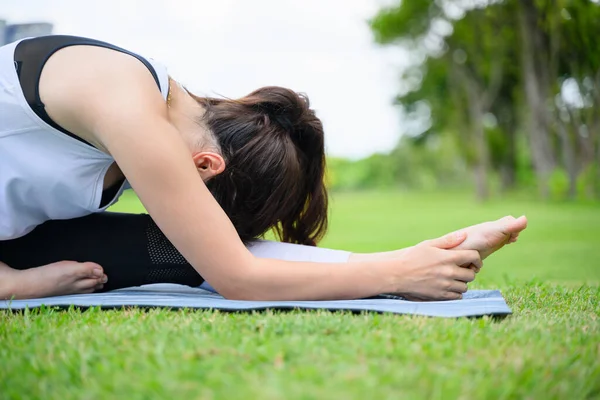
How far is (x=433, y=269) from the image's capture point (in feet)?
6.99

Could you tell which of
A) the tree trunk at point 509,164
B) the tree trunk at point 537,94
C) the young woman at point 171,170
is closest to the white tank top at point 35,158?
the young woman at point 171,170

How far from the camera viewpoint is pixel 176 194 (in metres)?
1.83

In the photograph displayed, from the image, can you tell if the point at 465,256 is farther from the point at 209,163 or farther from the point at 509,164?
the point at 509,164

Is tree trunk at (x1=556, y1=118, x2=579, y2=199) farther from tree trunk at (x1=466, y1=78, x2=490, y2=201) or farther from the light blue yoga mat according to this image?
the light blue yoga mat

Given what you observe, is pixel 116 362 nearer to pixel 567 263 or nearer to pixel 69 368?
pixel 69 368

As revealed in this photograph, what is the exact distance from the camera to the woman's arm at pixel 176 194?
1828 mm

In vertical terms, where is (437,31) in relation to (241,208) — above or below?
above

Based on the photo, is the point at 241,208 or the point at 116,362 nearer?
the point at 116,362

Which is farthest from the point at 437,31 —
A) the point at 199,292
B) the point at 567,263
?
the point at 199,292

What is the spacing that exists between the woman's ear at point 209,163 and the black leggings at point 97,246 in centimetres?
35

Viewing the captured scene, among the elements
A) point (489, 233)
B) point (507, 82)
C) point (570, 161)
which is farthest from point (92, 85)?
point (507, 82)

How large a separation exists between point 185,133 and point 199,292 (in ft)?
2.14

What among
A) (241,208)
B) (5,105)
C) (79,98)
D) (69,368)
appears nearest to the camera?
(69,368)

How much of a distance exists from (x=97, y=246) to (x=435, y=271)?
3.92ft
